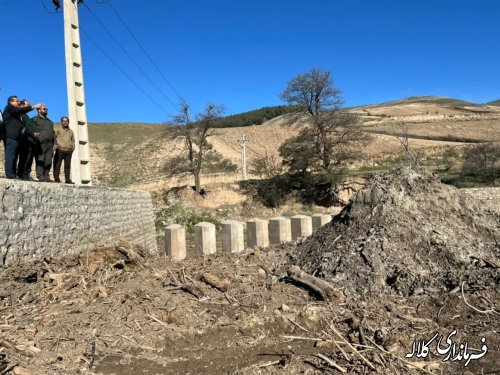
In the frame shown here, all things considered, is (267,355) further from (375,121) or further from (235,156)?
(375,121)

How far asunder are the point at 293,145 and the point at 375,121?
4758 centimetres

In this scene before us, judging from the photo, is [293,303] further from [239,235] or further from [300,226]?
[300,226]

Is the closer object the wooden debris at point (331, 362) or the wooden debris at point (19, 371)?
the wooden debris at point (19, 371)

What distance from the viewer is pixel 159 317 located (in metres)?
3.95

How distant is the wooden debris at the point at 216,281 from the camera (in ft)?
15.2

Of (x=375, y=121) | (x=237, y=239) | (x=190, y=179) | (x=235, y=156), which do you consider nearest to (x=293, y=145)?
(x=190, y=179)

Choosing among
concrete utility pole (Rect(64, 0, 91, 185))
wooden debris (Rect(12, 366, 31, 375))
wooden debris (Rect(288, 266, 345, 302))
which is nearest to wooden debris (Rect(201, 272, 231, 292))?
wooden debris (Rect(288, 266, 345, 302))

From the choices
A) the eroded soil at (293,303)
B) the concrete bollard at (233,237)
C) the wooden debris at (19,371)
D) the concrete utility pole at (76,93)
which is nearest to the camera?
the wooden debris at (19,371)

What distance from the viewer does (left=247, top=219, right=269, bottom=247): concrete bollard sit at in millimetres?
8016

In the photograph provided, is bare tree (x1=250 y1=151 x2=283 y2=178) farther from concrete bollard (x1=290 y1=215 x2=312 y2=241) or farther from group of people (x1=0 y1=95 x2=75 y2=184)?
group of people (x1=0 y1=95 x2=75 y2=184)

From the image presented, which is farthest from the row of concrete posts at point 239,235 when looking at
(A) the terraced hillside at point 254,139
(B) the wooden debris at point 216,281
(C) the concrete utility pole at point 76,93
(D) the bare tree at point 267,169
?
(D) the bare tree at point 267,169

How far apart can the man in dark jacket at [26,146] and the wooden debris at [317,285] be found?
5.87 meters

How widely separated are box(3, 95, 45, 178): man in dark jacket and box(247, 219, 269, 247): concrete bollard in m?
4.33

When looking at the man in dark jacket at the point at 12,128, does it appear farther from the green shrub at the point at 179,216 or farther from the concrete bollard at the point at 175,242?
the green shrub at the point at 179,216
